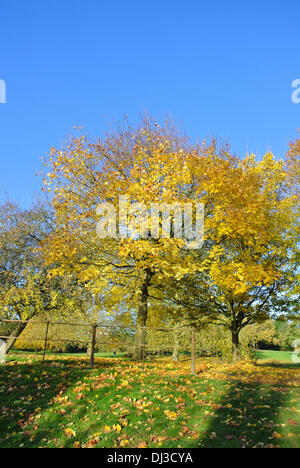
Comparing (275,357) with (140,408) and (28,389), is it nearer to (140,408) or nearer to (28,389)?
(140,408)

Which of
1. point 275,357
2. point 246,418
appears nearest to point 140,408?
point 246,418

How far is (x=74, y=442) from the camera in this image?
21.7 feet

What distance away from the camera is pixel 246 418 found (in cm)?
713

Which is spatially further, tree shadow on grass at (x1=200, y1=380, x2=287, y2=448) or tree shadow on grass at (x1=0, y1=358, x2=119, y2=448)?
tree shadow on grass at (x1=0, y1=358, x2=119, y2=448)

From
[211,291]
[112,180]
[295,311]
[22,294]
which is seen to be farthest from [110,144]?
[295,311]

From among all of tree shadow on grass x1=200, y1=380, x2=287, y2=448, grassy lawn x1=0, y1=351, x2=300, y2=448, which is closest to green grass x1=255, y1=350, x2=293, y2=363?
grassy lawn x1=0, y1=351, x2=300, y2=448

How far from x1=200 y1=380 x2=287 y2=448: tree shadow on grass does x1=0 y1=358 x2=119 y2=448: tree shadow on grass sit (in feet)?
12.4

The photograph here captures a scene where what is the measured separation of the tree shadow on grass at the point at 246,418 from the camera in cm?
605

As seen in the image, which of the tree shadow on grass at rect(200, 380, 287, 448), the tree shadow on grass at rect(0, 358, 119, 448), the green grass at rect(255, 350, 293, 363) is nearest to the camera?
the tree shadow on grass at rect(200, 380, 287, 448)

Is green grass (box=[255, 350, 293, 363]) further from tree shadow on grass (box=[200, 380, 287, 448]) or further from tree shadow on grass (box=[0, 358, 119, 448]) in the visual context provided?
tree shadow on grass (box=[0, 358, 119, 448])

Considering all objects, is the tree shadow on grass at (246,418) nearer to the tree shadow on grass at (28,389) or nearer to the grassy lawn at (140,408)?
the grassy lawn at (140,408)

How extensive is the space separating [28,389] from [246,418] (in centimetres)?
601

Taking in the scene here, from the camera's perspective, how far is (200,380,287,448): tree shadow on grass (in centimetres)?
605

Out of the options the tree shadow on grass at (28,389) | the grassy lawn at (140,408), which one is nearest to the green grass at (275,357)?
the grassy lawn at (140,408)
